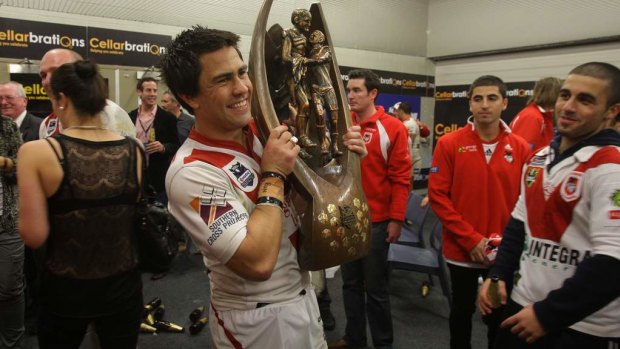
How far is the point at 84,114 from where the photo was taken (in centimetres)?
160

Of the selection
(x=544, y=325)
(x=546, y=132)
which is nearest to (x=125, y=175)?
(x=544, y=325)

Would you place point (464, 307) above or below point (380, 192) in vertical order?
below

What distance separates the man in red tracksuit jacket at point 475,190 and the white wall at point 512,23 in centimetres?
542

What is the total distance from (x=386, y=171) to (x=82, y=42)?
13.7 ft

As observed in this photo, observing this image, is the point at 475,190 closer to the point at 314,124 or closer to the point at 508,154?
the point at 508,154

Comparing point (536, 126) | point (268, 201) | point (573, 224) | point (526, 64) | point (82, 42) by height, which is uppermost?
point (526, 64)

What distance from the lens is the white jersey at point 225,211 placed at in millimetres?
1003

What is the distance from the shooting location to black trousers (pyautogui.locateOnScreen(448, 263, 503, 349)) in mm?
2295

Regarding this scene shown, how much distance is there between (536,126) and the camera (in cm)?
323

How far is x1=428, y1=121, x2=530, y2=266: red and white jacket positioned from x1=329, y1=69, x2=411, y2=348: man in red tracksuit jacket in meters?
0.35

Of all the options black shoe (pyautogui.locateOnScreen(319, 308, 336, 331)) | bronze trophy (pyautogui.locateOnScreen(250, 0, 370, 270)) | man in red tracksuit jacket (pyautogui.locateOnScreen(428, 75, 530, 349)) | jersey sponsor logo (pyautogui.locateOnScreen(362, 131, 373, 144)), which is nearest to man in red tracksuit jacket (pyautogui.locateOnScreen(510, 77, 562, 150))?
man in red tracksuit jacket (pyautogui.locateOnScreen(428, 75, 530, 349))

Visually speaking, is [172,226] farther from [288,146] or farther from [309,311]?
[288,146]

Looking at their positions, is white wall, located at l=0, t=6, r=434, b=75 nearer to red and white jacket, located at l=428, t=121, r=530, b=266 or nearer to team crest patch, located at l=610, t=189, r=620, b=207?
red and white jacket, located at l=428, t=121, r=530, b=266

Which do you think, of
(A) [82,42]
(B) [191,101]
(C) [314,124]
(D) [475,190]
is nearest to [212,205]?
(B) [191,101]
